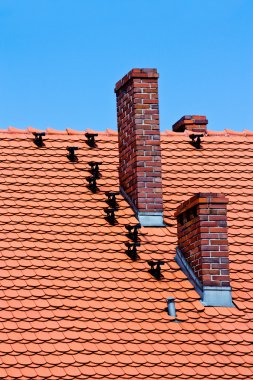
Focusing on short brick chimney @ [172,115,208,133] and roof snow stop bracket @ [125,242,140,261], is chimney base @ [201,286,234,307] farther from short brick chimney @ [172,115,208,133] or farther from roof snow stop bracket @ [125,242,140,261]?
short brick chimney @ [172,115,208,133]

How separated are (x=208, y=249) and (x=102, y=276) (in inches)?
59.2

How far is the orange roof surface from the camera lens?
14.6 metres

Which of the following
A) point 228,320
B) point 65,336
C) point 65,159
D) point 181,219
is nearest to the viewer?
point 65,336

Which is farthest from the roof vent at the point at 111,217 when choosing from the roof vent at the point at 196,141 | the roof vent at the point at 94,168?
the roof vent at the point at 196,141

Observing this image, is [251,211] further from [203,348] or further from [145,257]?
[203,348]

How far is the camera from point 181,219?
16906 millimetres

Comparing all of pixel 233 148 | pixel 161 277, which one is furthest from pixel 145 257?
pixel 233 148

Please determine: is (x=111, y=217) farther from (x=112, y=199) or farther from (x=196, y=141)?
(x=196, y=141)

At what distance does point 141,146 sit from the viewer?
17781 millimetres

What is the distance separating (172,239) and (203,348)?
2361mm

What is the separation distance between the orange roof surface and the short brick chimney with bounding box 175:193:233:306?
180 millimetres

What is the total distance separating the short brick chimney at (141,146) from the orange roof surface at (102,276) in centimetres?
23

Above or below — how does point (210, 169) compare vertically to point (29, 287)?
above

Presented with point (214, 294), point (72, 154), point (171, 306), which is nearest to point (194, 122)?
point (72, 154)
